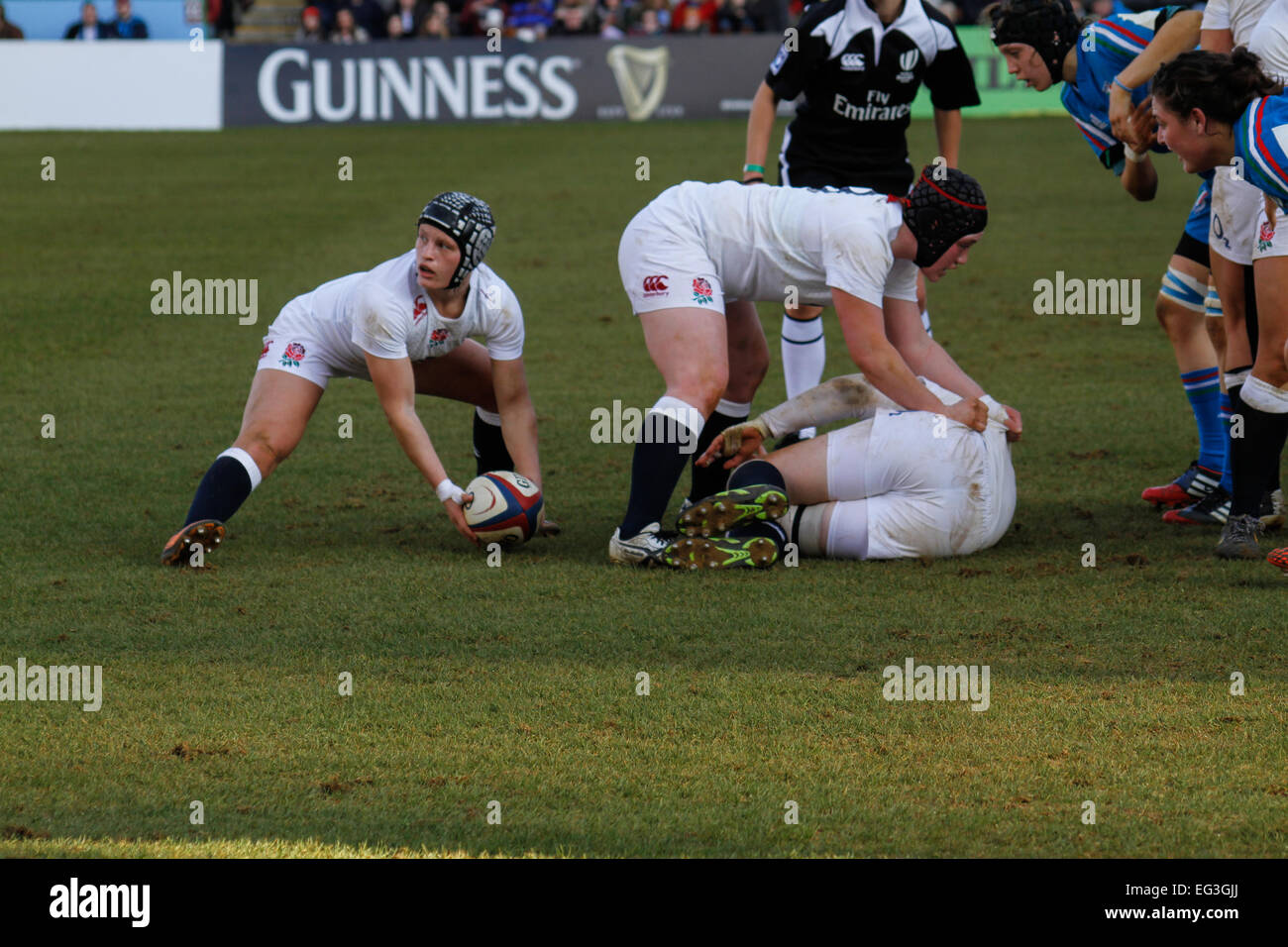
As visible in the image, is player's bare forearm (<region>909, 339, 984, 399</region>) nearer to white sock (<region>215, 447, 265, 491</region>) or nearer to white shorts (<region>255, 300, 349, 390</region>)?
white shorts (<region>255, 300, 349, 390</region>)

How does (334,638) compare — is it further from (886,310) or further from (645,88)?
(645,88)

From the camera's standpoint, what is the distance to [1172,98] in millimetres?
5246

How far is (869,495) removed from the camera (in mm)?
6027

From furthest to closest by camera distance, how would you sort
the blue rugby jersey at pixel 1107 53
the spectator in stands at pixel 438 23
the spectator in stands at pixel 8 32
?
the spectator in stands at pixel 438 23
the spectator in stands at pixel 8 32
the blue rugby jersey at pixel 1107 53

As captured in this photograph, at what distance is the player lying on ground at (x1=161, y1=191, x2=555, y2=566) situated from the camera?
5918 millimetres

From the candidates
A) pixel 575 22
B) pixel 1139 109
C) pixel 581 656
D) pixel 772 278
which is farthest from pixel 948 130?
pixel 575 22

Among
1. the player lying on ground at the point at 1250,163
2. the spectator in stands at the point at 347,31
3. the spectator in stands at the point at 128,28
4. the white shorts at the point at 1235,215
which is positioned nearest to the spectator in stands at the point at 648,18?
the spectator in stands at the point at 347,31

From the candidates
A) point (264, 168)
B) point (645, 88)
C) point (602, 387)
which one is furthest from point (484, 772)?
point (645, 88)

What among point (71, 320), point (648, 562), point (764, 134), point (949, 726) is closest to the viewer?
point (949, 726)

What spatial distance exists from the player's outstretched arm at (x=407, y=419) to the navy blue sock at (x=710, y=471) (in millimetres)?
1056

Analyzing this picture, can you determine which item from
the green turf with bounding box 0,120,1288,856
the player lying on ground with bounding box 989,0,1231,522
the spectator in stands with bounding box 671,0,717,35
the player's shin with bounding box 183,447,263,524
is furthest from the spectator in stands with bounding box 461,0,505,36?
the player's shin with bounding box 183,447,263,524

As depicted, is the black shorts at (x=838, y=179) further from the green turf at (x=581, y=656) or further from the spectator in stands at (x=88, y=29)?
the spectator in stands at (x=88, y=29)

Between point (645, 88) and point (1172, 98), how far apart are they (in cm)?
1988

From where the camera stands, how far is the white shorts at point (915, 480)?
5.91m
